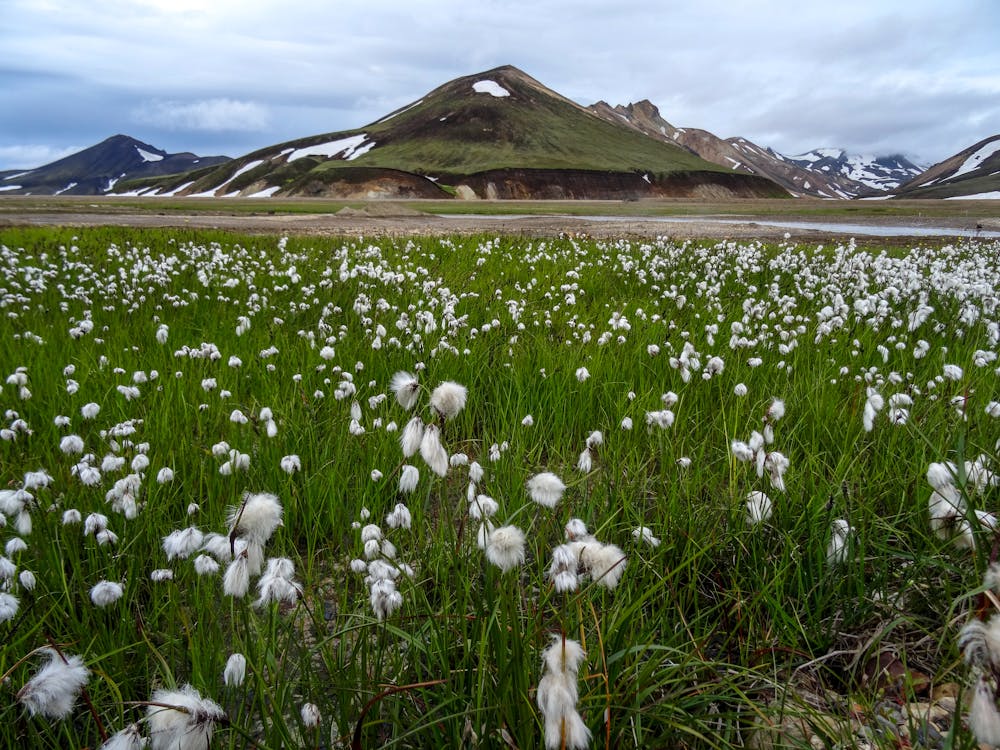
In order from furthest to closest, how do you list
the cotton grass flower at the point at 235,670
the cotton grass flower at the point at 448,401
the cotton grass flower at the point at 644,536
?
the cotton grass flower at the point at 644,536 → the cotton grass flower at the point at 448,401 → the cotton grass flower at the point at 235,670

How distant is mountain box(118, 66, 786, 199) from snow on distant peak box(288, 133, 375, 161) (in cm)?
37

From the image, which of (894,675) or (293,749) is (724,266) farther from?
(293,749)

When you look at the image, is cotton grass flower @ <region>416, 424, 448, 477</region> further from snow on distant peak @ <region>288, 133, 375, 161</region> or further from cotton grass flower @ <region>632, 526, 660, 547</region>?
snow on distant peak @ <region>288, 133, 375, 161</region>

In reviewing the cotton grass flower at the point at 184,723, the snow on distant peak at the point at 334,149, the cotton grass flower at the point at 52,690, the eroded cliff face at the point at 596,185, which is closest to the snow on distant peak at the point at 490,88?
the snow on distant peak at the point at 334,149

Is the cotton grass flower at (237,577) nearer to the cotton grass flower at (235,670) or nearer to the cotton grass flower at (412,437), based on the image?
the cotton grass flower at (235,670)

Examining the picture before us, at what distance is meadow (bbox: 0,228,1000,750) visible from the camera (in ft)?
5.73

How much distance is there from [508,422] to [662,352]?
70.4 inches

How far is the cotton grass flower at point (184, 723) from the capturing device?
1280 mm

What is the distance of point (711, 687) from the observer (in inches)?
75.6

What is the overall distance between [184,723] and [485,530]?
2.82ft

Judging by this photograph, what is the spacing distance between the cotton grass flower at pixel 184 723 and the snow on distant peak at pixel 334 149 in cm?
15135

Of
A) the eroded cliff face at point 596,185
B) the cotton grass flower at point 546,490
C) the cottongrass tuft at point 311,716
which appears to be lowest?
the cottongrass tuft at point 311,716

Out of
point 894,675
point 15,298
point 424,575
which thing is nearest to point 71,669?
point 424,575

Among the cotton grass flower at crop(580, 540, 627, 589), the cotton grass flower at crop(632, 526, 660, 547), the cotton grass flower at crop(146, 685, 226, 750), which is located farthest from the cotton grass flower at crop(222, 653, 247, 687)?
the cotton grass flower at crop(632, 526, 660, 547)
